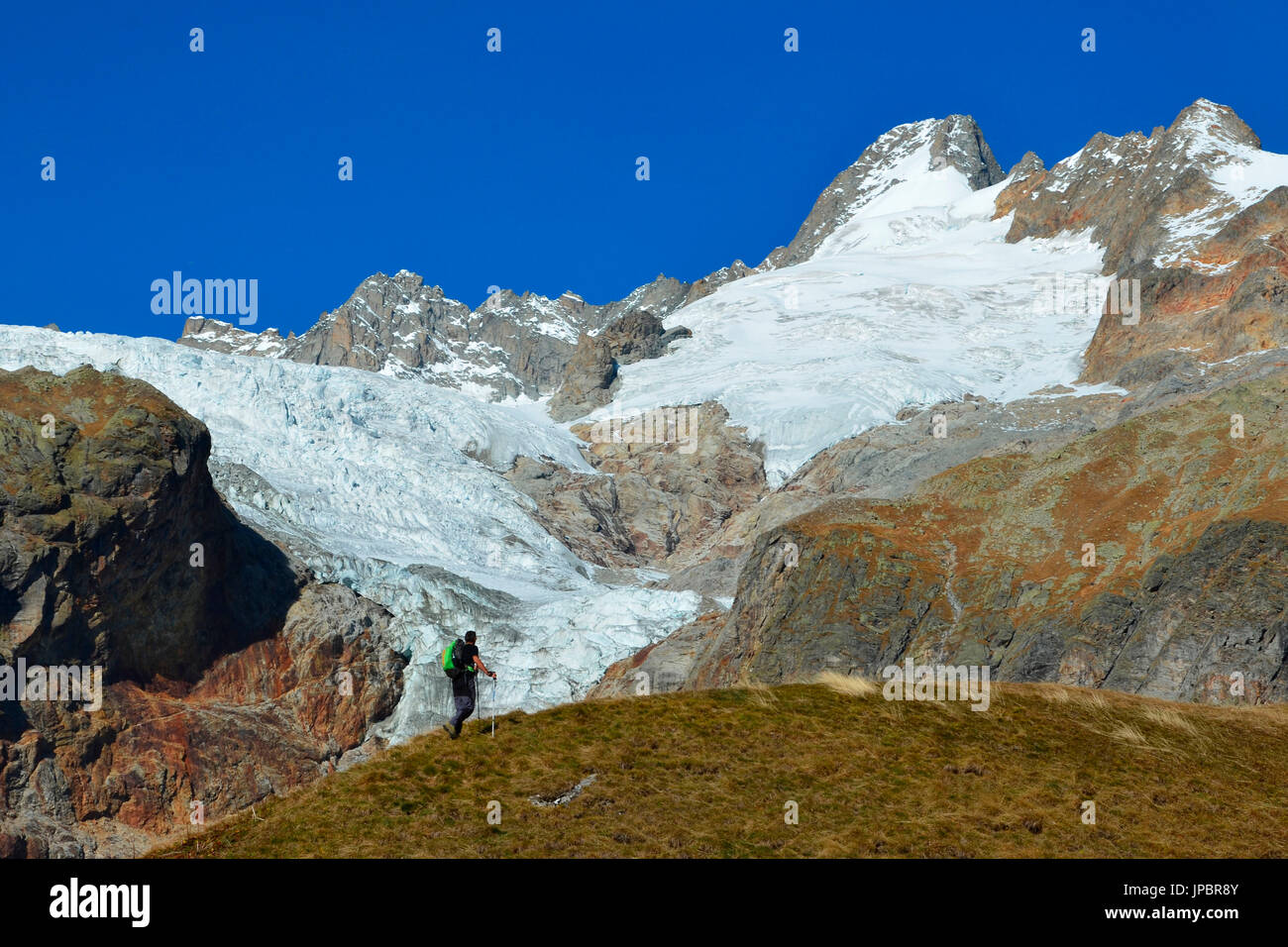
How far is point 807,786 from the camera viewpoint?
2056 cm

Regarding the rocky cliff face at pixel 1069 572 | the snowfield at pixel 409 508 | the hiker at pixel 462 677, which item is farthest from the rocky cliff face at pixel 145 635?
the hiker at pixel 462 677

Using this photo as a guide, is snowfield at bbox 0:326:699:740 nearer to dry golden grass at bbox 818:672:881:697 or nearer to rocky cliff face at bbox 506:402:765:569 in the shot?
rocky cliff face at bbox 506:402:765:569

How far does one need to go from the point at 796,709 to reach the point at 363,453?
4487 inches

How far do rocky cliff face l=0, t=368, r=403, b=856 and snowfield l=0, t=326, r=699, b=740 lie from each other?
4770mm

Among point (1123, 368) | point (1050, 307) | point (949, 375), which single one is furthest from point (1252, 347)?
point (1050, 307)

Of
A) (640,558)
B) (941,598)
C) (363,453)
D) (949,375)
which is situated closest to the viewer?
(941,598)

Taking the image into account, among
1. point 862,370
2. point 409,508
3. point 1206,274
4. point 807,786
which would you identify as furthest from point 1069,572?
point 862,370

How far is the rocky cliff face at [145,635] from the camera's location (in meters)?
77.8

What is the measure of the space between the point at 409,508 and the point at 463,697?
105 metres

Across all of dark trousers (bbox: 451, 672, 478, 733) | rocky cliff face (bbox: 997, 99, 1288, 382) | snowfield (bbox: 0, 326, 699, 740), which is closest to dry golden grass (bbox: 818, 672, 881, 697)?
dark trousers (bbox: 451, 672, 478, 733)

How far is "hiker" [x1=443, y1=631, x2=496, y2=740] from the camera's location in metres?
22.7

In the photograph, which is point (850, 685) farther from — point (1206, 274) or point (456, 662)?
point (1206, 274)
